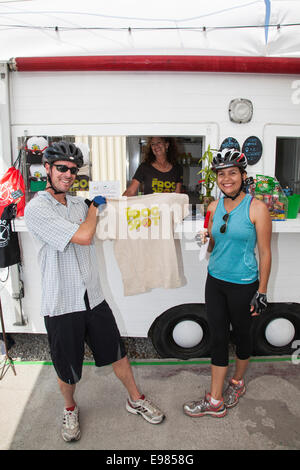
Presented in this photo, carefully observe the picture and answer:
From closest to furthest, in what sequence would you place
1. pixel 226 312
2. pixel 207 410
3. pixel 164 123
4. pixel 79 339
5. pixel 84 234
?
1. pixel 84 234
2. pixel 79 339
3. pixel 226 312
4. pixel 207 410
5. pixel 164 123

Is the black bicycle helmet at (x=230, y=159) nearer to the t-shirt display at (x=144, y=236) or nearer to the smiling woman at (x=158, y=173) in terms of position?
the t-shirt display at (x=144, y=236)

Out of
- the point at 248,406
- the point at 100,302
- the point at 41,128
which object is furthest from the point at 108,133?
the point at 248,406

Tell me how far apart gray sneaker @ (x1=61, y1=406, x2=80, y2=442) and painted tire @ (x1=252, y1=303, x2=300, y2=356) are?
6.62 feet

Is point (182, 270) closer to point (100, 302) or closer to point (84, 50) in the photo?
point (100, 302)

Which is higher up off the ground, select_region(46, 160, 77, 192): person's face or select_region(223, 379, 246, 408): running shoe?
select_region(46, 160, 77, 192): person's face

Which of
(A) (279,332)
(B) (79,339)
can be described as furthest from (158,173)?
(A) (279,332)

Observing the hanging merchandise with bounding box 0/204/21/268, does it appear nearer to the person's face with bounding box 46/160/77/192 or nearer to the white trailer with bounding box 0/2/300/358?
the white trailer with bounding box 0/2/300/358

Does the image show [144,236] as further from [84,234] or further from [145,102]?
[145,102]

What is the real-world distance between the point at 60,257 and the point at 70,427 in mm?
1324

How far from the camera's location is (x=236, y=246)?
2.41 meters

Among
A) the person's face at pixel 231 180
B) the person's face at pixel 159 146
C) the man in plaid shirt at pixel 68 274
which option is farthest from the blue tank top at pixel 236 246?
the person's face at pixel 159 146

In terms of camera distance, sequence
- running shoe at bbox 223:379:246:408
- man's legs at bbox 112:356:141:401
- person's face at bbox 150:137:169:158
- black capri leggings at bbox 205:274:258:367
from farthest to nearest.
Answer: person's face at bbox 150:137:169:158 → running shoe at bbox 223:379:246:408 → man's legs at bbox 112:356:141:401 → black capri leggings at bbox 205:274:258:367

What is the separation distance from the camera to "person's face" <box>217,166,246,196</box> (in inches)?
94.3

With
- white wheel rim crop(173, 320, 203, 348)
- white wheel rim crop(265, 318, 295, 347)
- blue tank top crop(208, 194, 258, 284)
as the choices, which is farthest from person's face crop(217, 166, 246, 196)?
white wheel rim crop(265, 318, 295, 347)
